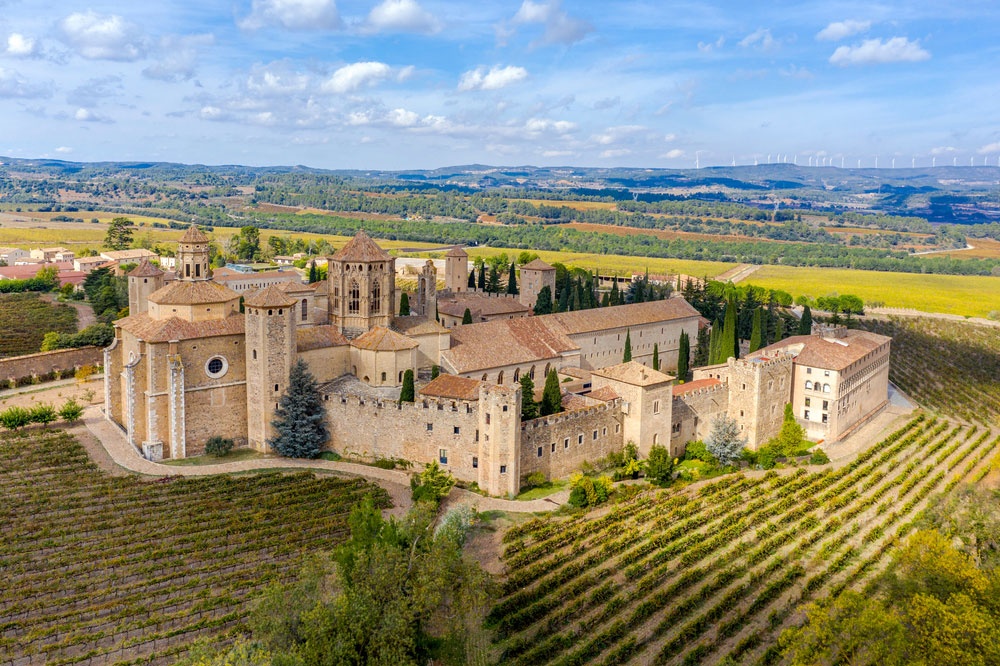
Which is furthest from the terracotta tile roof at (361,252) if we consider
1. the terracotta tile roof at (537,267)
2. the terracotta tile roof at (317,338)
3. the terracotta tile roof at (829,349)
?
the terracotta tile roof at (537,267)

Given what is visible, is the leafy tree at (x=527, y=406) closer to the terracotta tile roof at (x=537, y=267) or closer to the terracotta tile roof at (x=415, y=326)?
the terracotta tile roof at (x=415, y=326)

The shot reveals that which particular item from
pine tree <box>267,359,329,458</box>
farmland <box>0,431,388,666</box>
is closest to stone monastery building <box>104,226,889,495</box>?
pine tree <box>267,359,329,458</box>

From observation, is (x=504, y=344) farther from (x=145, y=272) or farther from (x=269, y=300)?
(x=145, y=272)

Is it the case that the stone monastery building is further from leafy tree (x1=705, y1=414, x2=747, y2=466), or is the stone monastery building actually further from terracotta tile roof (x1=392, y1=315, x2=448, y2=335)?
leafy tree (x1=705, y1=414, x2=747, y2=466)

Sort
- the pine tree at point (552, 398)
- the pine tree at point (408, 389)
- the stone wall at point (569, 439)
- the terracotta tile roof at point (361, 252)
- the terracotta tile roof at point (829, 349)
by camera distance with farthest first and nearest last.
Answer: the terracotta tile roof at point (361, 252), the terracotta tile roof at point (829, 349), the pine tree at point (552, 398), the pine tree at point (408, 389), the stone wall at point (569, 439)

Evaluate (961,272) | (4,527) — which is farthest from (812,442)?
(961,272)

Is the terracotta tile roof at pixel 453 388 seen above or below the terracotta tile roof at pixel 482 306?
below

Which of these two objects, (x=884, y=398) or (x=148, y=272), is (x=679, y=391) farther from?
(x=148, y=272)
